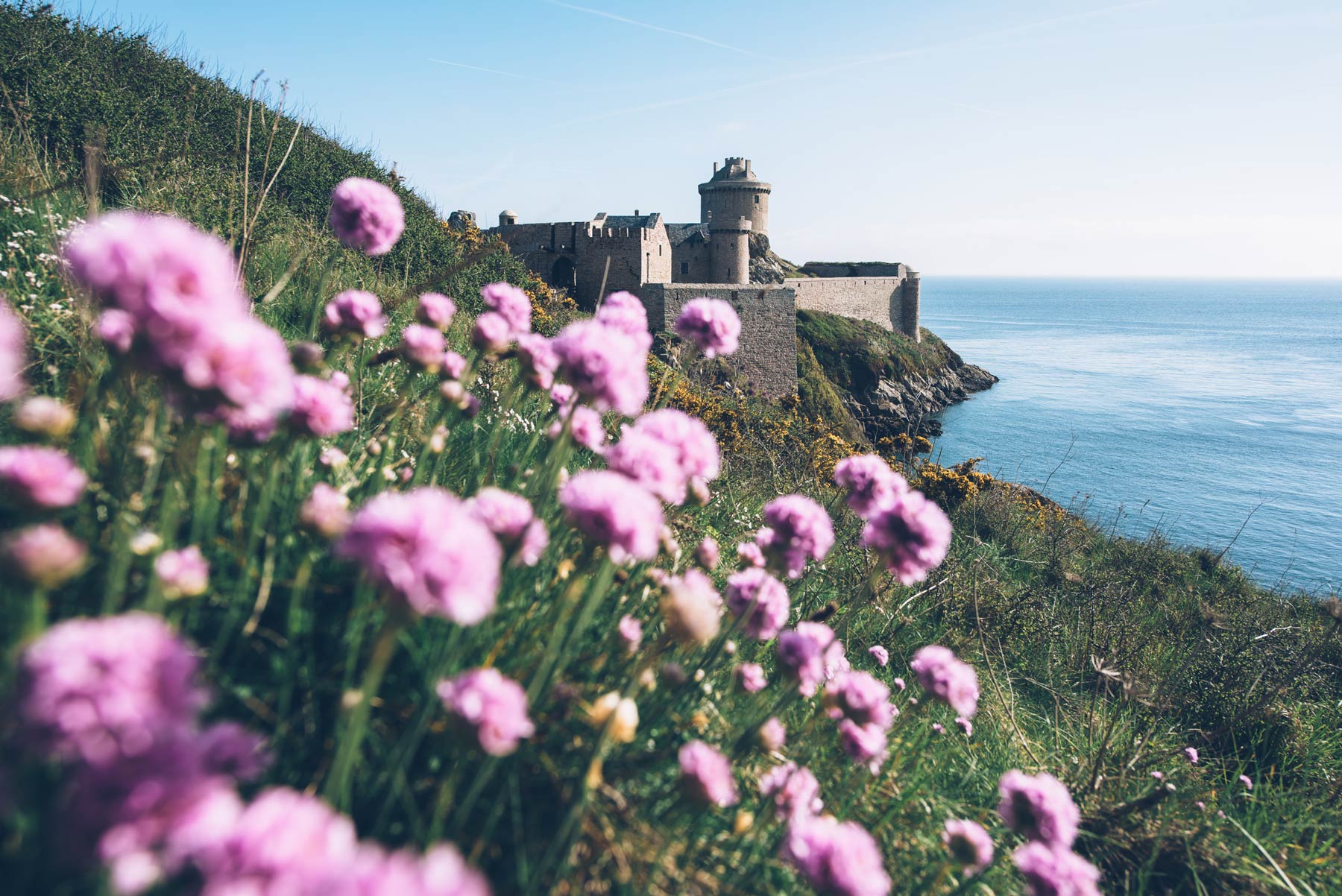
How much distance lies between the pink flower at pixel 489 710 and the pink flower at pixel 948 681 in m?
1.47

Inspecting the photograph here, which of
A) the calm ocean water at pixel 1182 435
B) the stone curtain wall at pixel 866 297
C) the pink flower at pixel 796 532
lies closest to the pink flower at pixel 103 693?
the pink flower at pixel 796 532

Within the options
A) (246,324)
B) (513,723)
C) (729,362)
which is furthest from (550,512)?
(729,362)

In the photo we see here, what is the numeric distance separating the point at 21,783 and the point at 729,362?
27.1 m

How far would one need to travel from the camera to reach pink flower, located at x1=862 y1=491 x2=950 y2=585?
2043 mm

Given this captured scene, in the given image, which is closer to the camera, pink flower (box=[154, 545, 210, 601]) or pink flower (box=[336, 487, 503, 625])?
pink flower (box=[336, 487, 503, 625])

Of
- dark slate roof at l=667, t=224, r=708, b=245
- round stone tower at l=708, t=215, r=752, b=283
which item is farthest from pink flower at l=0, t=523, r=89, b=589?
round stone tower at l=708, t=215, r=752, b=283

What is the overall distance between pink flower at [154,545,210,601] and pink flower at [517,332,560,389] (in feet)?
4.27

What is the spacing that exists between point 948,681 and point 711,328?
146 centimetres

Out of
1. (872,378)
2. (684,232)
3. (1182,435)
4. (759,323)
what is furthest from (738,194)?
(1182,435)

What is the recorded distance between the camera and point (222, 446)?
5.75 feet

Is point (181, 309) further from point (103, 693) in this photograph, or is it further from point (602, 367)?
point (602, 367)

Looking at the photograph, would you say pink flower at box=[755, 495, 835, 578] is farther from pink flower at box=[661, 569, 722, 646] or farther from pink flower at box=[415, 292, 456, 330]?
pink flower at box=[415, 292, 456, 330]

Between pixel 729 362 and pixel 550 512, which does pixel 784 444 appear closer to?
pixel 550 512

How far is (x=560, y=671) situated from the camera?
5.79 ft
